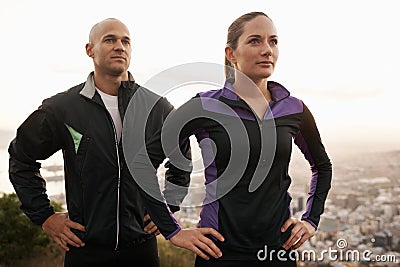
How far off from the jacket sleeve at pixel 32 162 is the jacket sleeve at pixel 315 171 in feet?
3.08

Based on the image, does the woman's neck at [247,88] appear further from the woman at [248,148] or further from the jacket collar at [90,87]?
the jacket collar at [90,87]

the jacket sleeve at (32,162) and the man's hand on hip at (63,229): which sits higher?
the jacket sleeve at (32,162)

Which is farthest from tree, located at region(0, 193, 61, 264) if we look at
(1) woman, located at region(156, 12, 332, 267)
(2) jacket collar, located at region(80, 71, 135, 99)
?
(1) woman, located at region(156, 12, 332, 267)

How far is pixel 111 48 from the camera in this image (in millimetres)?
1948

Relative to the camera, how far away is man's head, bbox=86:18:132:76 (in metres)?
1.95

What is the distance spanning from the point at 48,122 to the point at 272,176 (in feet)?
3.01

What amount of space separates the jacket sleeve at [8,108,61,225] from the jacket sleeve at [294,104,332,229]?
3.08ft

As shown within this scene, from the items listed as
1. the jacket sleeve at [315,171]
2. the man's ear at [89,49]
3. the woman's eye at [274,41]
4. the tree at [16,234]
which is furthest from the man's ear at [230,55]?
the tree at [16,234]

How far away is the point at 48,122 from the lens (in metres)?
1.94

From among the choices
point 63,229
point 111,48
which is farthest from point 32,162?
point 111,48

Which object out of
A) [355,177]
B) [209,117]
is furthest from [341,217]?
[209,117]

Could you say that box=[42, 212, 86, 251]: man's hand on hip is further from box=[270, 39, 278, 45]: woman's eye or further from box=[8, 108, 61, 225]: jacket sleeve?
box=[270, 39, 278, 45]: woman's eye

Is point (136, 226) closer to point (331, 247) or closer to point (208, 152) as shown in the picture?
point (208, 152)

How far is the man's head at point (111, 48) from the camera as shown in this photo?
195cm
